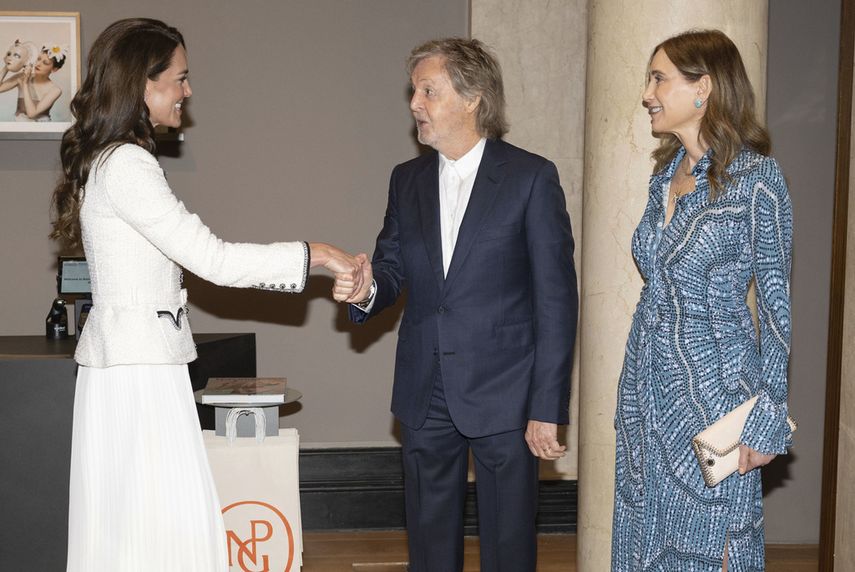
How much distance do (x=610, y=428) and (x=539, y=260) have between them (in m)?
0.72

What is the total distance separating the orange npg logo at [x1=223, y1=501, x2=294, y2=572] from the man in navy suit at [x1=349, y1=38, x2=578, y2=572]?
857mm

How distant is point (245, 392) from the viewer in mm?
3707

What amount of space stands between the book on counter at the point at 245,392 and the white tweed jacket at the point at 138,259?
111 cm

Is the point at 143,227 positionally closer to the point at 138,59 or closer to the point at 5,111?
the point at 138,59

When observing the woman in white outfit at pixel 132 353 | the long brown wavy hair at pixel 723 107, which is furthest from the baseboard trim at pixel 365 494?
the long brown wavy hair at pixel 723 107

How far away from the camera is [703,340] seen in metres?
2.27

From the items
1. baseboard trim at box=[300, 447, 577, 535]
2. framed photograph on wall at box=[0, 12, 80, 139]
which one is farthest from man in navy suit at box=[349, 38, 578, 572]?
framed photograph on wall at box=[0, 12, 80, 139]

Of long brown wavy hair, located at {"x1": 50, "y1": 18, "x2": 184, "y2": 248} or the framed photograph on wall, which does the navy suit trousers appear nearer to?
long brown wavy hair, located at {"x1": 50, "y1": 18, "x2": 184, "y2": 248}

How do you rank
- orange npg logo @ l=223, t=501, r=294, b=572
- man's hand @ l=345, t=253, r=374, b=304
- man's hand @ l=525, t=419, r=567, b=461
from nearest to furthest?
man's hand @ l=525, t=419, r=567, b=461 < man's hand @ l=345, t=253, r=374, b=304 < orange npg logo @ l=223, t=501, r=294, b=572

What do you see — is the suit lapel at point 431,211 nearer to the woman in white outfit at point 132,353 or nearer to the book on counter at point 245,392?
the woman in white outfit at point 132,353

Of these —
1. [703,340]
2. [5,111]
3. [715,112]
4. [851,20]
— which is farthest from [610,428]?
[5,111]

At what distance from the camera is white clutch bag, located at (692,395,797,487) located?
2219mm

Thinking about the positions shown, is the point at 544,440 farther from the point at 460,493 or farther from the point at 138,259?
the point at 138,259

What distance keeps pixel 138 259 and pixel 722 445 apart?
1504mm
